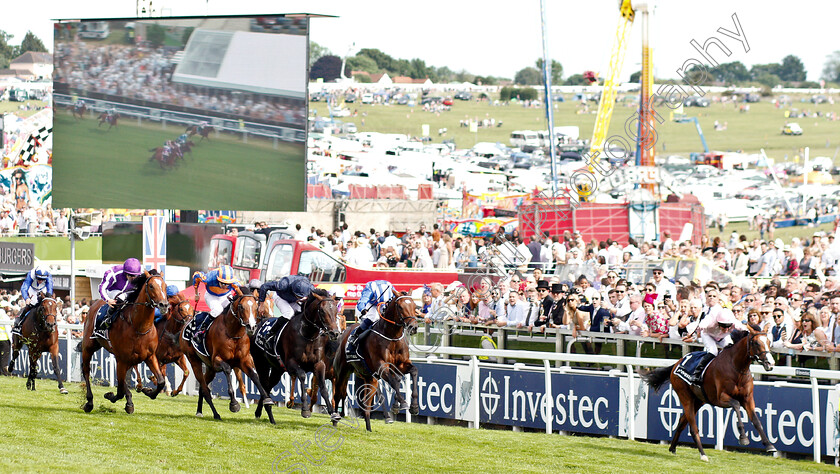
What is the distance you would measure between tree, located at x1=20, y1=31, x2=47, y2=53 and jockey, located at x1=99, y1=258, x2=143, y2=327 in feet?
361

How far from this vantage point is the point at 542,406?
11.4 meters

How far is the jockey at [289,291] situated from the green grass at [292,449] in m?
1.14

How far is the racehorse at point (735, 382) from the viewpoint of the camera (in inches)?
345

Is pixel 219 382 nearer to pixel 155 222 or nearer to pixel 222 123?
pixel 155 222

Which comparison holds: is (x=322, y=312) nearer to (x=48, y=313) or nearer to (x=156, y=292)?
(x=156, y=292)

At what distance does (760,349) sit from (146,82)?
1402 cm

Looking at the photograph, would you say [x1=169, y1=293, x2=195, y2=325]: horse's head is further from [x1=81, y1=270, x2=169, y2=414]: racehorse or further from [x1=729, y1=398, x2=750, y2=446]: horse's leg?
[x1=729, y1=398, x2=750, y2=446]: horse's leg

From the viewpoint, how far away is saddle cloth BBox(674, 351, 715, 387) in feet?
30.6

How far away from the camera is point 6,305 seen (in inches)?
760

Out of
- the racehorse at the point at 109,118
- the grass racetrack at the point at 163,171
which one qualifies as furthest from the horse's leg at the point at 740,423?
the racehorse at the point at 109,118

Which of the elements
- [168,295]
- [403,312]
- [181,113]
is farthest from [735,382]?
[181,113]

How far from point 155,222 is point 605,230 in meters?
11.5

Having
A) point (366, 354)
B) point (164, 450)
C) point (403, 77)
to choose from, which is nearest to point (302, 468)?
point (164, 450)

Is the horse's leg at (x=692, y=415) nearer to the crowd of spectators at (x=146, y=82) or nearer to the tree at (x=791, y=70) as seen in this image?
the crowd of spectators at (x=146, y=82)
